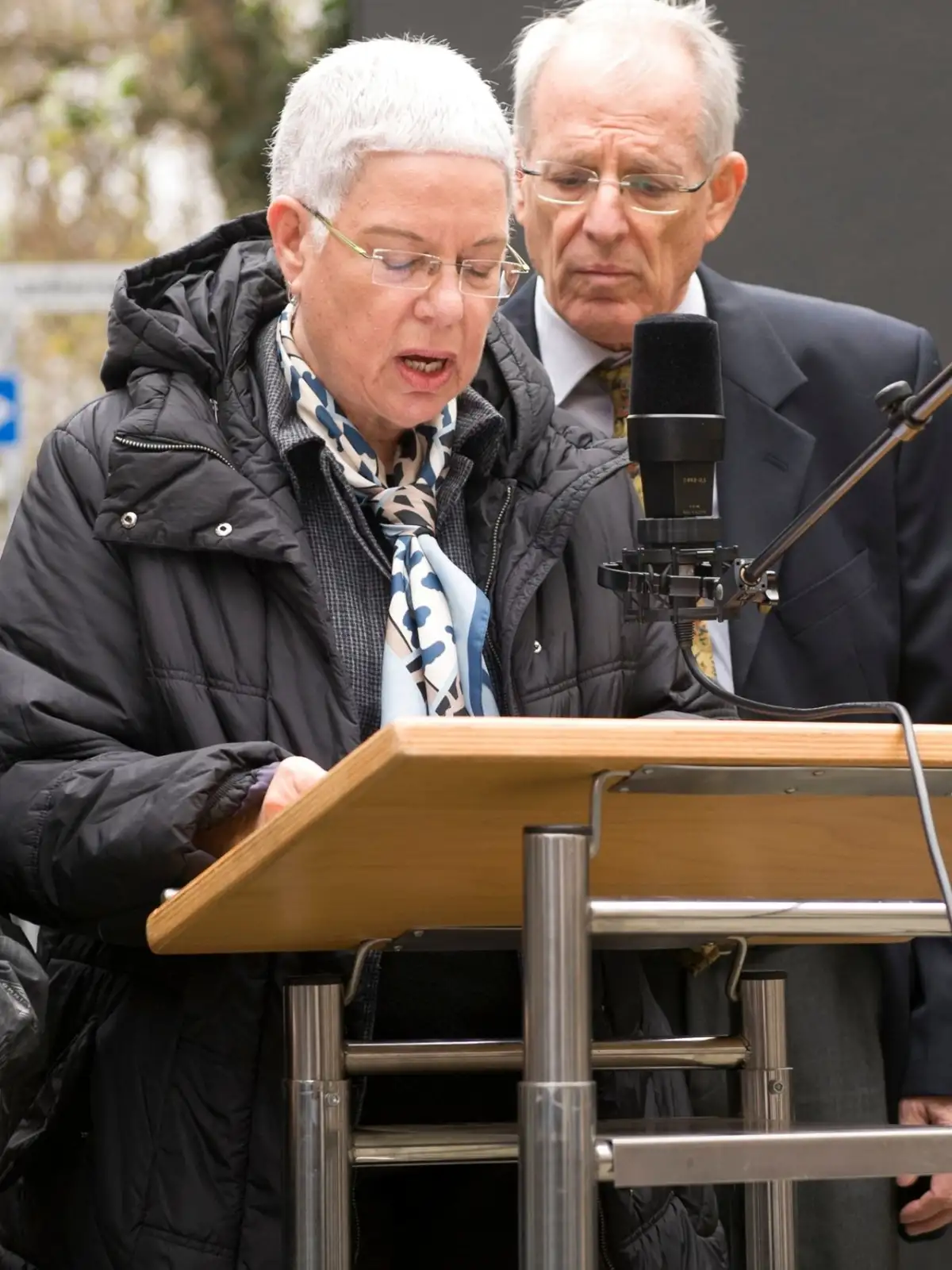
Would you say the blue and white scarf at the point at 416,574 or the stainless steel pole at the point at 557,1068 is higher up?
the blue and white scarf at the point at 416,574

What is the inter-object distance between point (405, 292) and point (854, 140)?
6.19 feet

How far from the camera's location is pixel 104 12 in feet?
47.6

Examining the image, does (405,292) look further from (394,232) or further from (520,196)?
(520,196)

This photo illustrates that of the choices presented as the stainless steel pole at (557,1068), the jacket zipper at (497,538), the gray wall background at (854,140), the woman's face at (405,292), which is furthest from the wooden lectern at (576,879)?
the gray wall background at (854,140)

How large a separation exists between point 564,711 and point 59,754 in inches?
22.1

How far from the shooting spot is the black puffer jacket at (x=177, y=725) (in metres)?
2.44

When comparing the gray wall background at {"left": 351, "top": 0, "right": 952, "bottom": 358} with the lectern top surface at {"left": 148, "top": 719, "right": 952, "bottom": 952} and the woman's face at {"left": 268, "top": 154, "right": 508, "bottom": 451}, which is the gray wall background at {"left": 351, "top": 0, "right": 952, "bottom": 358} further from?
the lectern top surface at {"left": 148, "top": 719, "right": 952, "bottom": 952}

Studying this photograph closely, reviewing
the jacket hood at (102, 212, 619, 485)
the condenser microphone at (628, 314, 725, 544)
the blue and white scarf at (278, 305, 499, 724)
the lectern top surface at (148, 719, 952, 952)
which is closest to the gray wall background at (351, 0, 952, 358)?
the jacket hood at (102, 212, 619, 485)

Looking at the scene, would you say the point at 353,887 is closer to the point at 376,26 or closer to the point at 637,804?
the point at 637,804

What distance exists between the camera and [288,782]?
7.36ft

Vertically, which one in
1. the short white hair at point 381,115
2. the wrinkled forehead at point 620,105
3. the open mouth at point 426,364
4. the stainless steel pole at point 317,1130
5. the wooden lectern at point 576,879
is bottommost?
the stainless steel pole at point 317,1130

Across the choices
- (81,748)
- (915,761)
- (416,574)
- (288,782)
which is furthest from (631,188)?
(915,761)

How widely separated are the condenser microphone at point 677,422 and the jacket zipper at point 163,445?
0.55 metres

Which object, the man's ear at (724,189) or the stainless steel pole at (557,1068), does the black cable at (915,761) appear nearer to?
the stainless steel pole at (557,1068)
